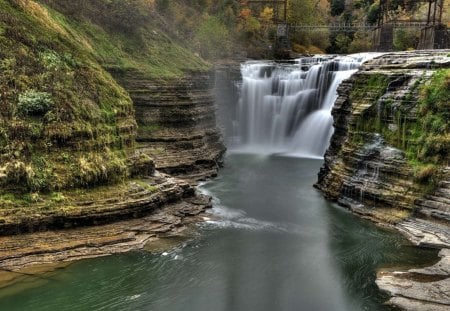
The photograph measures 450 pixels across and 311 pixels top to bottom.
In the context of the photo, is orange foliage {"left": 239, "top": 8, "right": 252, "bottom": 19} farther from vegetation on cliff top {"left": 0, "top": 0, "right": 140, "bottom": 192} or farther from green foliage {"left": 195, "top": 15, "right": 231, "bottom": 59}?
vegetation on cliff top {"left": 0, "top": 0, "right": 140, "bottom": 192}

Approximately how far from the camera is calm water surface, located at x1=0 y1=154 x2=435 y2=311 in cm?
1299

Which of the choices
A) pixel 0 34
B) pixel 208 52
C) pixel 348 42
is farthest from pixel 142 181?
pixel 348 42

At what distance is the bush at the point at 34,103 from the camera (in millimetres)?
16438

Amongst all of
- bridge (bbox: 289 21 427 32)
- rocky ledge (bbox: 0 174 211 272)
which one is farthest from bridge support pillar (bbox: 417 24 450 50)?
rocky ledge (bbox: 0 174 211 272)

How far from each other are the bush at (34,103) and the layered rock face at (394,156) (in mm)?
12882

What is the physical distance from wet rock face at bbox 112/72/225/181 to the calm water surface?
5103 mm

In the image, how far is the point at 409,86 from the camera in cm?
2044

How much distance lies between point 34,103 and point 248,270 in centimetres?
954

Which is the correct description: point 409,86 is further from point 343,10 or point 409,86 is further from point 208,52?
point 343,10

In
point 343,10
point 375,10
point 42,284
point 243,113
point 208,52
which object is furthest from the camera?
point 343,10

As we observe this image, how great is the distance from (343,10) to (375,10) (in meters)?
12.5

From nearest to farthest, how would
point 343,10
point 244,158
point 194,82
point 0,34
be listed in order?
point 0,34 < point 194,82 < point 244,158 < point 343,10

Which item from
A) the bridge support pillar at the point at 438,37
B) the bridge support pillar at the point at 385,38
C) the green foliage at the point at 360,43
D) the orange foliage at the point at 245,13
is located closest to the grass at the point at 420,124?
the bridge support pillar at the point at 438,37

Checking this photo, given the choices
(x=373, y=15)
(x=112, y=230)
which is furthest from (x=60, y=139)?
(x=373, y=15)
